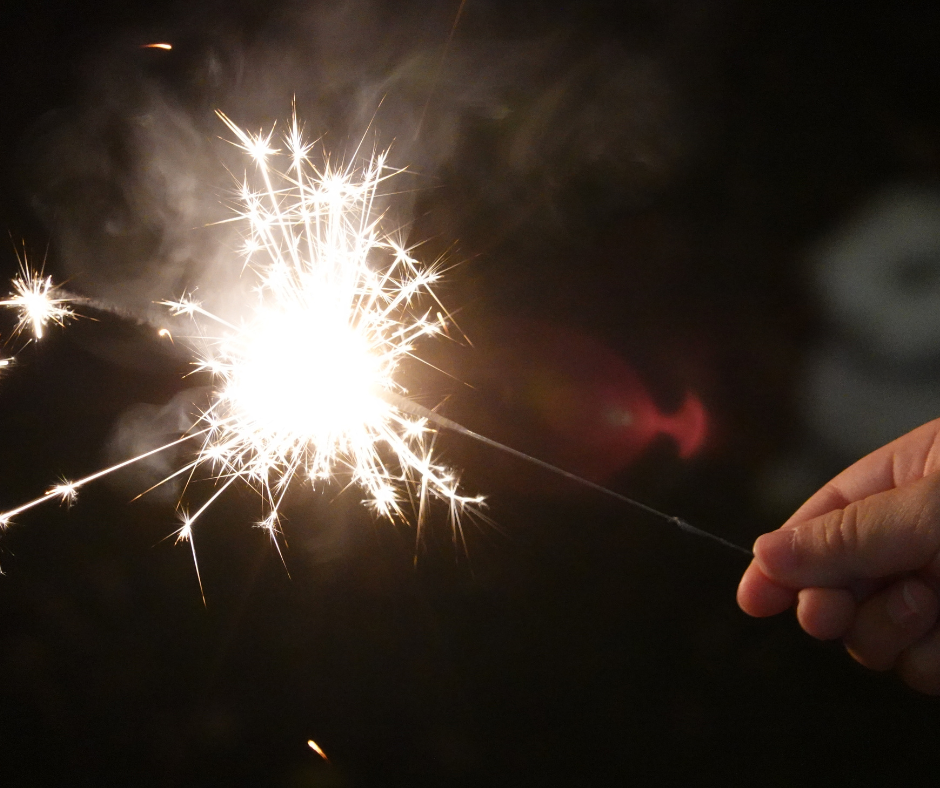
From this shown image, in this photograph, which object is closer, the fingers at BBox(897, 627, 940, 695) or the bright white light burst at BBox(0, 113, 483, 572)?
the fingers at BBox(897, 627, 940, 695)

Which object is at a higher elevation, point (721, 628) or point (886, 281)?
point (886, 281)

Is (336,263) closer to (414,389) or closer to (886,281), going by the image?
(414,389)

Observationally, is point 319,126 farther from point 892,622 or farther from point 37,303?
point 892,622

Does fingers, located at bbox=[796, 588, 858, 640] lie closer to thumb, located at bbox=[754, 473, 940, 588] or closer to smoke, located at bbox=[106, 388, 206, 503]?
thumb, located at bbox=[754, 473, 940, 588]

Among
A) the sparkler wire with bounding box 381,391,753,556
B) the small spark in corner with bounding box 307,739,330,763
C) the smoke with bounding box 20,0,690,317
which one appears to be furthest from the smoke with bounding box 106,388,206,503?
the small spark in corner with bounding box 307,739,330,763

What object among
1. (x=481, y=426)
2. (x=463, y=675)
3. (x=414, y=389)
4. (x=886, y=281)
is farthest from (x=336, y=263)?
(x=886, y=281)
